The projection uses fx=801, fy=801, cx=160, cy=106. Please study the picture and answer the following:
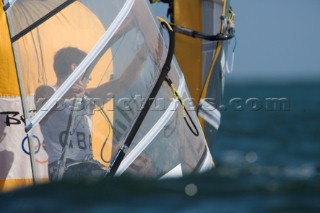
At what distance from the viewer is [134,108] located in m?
7.51

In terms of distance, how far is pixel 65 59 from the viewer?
727cm

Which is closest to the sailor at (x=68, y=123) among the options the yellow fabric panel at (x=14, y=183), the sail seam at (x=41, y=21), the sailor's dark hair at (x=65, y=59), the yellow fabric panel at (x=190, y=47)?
the sailor's dark hair at (x=65, y=59)

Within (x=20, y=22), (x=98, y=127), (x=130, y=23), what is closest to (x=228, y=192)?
(x=98, y=127)

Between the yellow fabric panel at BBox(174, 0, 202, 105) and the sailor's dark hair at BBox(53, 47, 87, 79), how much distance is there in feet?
10.5

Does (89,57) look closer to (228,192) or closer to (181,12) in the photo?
(228,192)

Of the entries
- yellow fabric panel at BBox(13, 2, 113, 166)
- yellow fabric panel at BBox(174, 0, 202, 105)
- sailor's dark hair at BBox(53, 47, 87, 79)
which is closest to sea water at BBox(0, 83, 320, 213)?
yellow fabric panel at BBox(13, 2, 113, 166)

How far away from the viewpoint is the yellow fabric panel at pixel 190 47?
10352mm

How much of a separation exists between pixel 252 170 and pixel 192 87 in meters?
2.16

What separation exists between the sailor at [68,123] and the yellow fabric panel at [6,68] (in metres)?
0.23

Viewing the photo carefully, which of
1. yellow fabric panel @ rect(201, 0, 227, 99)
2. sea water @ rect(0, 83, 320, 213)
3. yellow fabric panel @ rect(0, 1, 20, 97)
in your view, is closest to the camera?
sea water @ rect(0, 83, 320, 213)

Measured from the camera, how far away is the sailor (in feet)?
23.6

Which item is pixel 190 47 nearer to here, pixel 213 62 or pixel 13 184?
pixel 213 62

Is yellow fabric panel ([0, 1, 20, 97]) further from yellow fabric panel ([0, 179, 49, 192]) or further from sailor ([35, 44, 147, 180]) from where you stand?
yellow fabric panel ([0, 179, 49, 192])

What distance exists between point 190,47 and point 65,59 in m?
3.43
